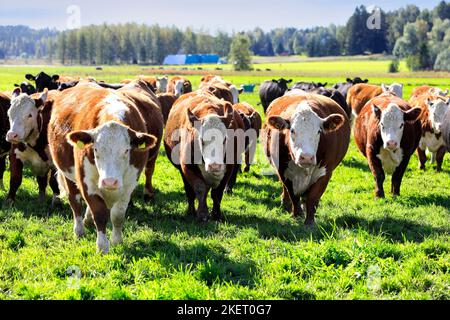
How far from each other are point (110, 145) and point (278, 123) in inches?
107

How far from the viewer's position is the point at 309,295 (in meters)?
4.92

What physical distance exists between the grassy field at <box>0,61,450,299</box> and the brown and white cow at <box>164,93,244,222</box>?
45 centimetres

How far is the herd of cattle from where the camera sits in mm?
6070

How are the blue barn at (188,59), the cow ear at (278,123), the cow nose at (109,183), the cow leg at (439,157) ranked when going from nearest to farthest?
the cow nose at (109,183) → the cow ear at (278,123) → the cow leg at (439,157) → the blue barn at (188,59)

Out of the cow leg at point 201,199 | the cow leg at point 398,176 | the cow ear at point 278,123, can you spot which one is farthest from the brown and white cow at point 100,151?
the cow leg at point 398,176

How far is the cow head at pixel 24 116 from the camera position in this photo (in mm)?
8133

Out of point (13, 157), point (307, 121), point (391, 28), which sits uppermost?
point (391, 28)

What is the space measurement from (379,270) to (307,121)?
102 inches

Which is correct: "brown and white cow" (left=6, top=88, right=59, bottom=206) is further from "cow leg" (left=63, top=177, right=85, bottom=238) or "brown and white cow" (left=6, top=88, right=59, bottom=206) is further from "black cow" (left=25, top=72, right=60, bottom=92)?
"black cow" (left=25, top=72, right=60, bottom=92)

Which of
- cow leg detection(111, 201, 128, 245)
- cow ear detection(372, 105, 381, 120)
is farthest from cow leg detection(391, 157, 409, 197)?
cow leg detection(111, 201, 128, 245)

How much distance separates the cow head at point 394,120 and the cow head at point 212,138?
128 inches

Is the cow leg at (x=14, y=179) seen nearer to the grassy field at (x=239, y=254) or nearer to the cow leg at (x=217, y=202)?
the grassy field at (x=239, y=254)
